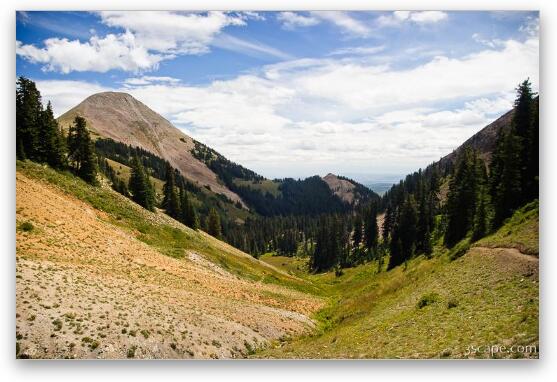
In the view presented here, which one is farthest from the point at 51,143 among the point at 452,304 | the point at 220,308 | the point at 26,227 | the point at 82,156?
the point at 452,304

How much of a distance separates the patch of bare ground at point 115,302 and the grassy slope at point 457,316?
2.95 meters

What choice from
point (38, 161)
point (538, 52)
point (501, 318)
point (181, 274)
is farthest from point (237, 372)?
point (38, 161)

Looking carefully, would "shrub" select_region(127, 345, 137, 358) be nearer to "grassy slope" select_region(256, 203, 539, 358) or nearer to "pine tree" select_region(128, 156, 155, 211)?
"grassy slope" select_region(256, 203, 539, 358)

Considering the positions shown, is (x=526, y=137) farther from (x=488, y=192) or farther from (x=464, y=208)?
(x=464, y=208)

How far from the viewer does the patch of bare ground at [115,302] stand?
15484 mm

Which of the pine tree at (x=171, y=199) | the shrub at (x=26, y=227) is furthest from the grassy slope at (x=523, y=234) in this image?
the pine tree at (x=171, y=199)

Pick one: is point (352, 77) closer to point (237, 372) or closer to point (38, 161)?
point (237, 372)

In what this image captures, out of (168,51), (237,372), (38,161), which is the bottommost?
(237,372)

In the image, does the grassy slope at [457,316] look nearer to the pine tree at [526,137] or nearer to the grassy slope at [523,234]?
the grassy slope at [523,234]

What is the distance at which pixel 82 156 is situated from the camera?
51.8 m

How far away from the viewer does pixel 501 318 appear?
1505 centimetres

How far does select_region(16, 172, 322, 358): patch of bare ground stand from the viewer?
50.8 feet

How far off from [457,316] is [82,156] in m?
51.8

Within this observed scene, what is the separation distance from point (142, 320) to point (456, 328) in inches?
570
